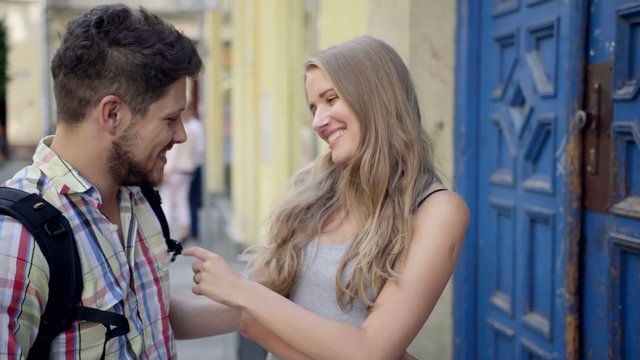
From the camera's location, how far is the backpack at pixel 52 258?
5.10ft

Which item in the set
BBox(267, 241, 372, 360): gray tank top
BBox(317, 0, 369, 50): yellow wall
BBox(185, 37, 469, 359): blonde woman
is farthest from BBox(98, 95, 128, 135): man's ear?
BBox(317, 0, 369, 50): yellow wall

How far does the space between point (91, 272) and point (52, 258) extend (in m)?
0.12

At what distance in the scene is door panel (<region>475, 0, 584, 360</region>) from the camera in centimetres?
277

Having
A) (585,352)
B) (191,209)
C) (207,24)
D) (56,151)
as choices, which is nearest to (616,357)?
(585,352)

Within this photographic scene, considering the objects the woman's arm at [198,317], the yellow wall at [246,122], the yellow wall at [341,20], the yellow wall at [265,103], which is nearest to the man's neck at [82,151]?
the woman's arm at [198,317]

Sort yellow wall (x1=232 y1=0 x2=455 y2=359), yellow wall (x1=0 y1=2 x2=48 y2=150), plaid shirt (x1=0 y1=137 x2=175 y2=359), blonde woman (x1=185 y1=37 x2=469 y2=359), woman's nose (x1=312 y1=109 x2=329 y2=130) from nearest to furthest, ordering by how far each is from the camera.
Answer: plaid shirt (x1=0 y1=137 x2=175 y2=359)
blonde woman (x1=185 y1=37 x2=469 y2=359)
woman's nose (x1=312 y1=109 x2=329 y2=130)
yellow wall (x1=232 y1=0 x2=455 y2=359)
yellow wall (x1=0 y1=2 x2=48 y2=150)

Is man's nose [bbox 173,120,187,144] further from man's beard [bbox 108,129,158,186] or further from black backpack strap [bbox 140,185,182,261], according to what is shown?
black backpack strap [bbox 140,185,182,261]

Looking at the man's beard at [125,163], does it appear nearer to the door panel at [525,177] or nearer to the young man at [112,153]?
the young man at [112,153]

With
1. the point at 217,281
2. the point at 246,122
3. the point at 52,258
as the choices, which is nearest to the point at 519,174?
the point at 217,281

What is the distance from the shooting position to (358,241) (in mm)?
2086

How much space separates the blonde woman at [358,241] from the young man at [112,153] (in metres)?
0.18

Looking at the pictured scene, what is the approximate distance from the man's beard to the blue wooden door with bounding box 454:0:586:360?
156cm

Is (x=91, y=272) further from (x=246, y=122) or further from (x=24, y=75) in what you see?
(x=24, y=75)

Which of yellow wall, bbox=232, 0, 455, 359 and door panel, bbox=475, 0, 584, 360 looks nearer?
door panel, bbox=475, 0, 584, 360
